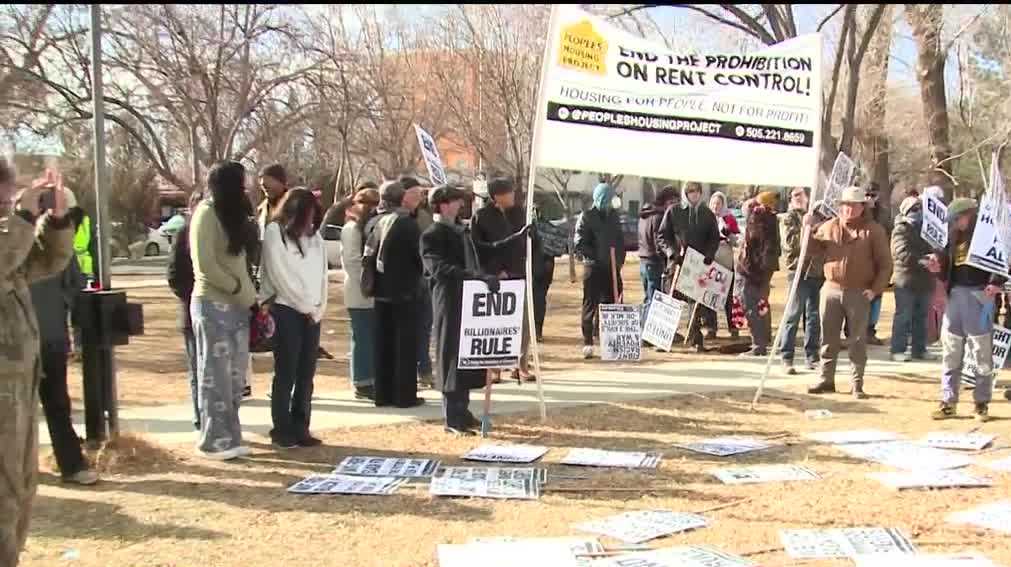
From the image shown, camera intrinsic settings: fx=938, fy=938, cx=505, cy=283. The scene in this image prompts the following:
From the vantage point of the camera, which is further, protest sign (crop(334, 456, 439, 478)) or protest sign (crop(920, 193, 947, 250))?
protest sign (crop(920, 193, 947, 250))

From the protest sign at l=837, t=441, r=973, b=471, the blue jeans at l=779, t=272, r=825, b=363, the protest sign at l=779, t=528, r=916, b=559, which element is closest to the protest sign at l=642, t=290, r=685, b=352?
the blue jeans at l=779, t=272, r=825, b=363

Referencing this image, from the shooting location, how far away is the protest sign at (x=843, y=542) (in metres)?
A: 4.66

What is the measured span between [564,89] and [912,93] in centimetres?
2983

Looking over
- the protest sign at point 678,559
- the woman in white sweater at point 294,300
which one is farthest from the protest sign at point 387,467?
the protest sign at point 678,559

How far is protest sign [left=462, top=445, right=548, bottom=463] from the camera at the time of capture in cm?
649

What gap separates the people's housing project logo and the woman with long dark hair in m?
2.76

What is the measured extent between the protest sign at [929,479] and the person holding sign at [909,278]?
16.8 ft

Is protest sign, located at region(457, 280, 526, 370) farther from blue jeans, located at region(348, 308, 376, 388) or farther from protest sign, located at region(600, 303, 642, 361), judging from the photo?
protest sign, located at region(600, 303, 642, 361)

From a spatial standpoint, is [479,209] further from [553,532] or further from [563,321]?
[563,321]

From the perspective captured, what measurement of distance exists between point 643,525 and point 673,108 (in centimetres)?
387

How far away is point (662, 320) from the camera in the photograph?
10906 millimetres

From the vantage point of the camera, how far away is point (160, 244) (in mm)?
35125

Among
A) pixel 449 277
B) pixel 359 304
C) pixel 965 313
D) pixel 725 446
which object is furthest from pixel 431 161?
pixel 965 313

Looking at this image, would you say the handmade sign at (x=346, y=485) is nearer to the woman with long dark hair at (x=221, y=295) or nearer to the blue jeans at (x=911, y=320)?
the woman with long dark hair at (x=221, y=295)
